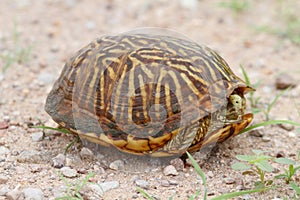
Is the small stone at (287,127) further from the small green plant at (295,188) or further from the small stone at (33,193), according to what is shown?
the small stone at (33,193)

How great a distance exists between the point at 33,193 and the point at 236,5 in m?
3.66

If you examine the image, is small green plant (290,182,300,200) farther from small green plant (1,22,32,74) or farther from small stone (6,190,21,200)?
small green plant (1,22,32,74)

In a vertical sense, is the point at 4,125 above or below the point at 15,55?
below

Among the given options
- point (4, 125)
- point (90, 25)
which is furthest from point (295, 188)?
point (90, 25)

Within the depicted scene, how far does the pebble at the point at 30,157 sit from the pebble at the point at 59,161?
0.10 m

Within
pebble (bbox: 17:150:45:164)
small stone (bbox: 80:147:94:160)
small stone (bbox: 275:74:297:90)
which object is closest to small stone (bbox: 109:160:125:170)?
small stone (bbox: 80:147:94:160)

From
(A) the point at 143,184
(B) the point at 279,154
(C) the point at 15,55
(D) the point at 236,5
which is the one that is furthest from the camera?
(D) the point at 236,5

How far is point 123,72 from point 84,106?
33 cm

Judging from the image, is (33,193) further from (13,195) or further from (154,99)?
(154,99)

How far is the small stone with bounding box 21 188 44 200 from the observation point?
2584 millimetres

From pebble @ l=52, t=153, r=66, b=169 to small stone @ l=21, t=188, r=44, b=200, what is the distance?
35 centimetres

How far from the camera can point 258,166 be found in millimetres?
2670

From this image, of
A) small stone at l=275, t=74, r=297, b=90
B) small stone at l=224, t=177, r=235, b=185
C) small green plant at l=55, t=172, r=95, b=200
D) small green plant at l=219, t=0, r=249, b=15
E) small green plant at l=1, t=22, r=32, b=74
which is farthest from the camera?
small green plant at l=219, t=0, r=249, b=15

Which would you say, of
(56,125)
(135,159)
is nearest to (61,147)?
(56,125)
